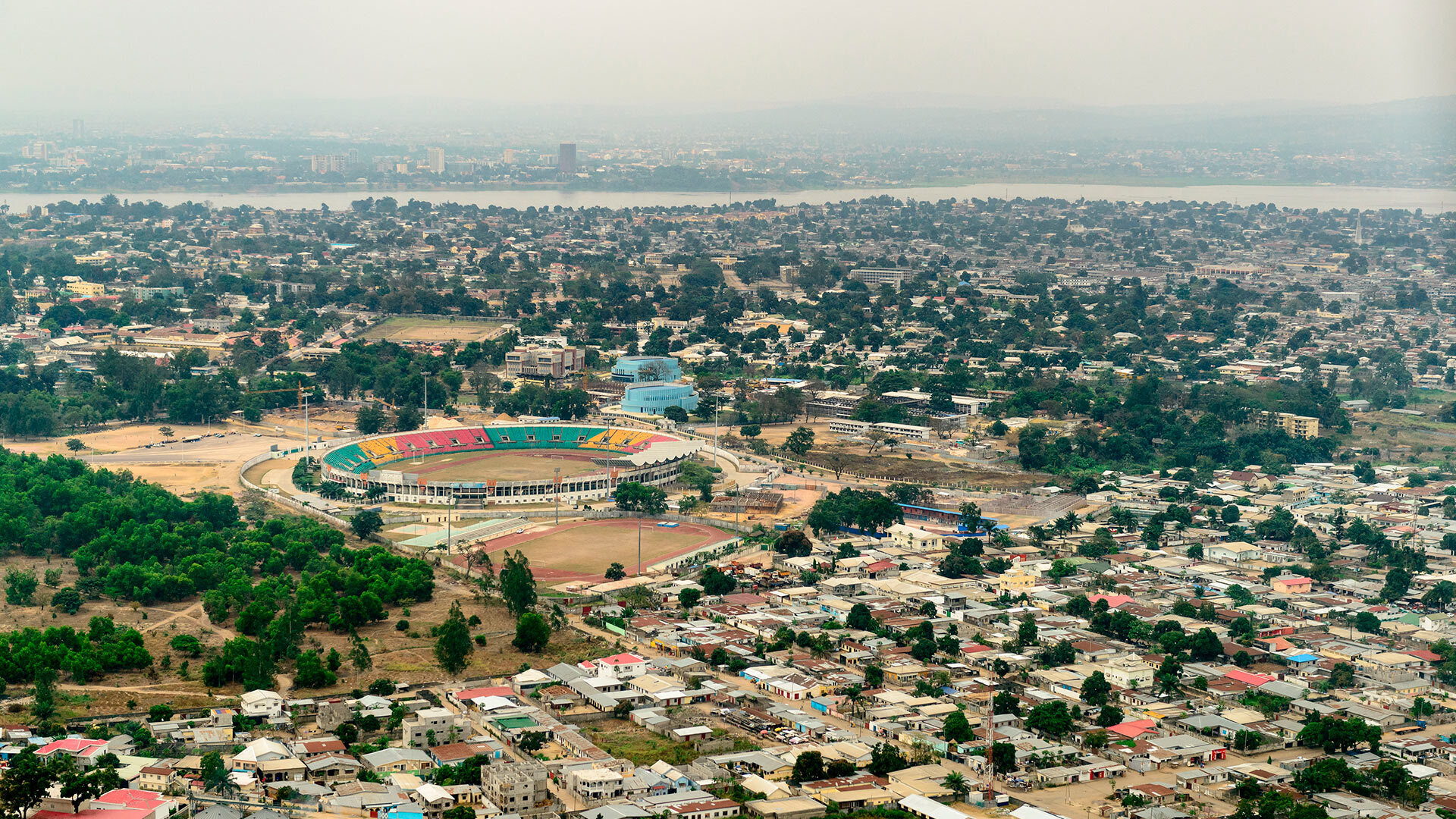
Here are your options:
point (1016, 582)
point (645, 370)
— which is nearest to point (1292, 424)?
point (1016, 582)

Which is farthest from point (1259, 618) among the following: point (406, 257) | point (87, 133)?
point (87, 133)

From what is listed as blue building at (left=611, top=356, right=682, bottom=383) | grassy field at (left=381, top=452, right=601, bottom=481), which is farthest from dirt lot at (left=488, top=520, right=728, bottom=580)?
blue building at (left=611, top=356, right=682, bottom=383)

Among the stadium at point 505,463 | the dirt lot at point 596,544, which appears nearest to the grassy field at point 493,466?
the stadium at point 505,463

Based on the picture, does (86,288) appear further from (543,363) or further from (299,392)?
(543,363)

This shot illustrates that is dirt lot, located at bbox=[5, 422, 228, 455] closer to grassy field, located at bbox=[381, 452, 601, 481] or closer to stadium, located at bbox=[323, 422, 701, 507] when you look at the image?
stadium, located at bbox=[323, 422, 701, 507]

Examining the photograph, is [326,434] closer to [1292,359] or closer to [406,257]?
[1292,359]

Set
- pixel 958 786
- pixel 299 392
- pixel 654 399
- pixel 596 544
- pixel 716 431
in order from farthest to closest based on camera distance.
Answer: pixel 299 392 < pixel 654 399 < pixel 716 431 < pixel 596 544 < pixel 958 786

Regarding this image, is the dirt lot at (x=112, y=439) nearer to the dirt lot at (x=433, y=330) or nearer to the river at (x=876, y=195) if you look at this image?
the dirt lot at (x=433, y=330)

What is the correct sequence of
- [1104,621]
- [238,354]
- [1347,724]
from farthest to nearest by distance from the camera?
[238,354], [1104,621], [1347,724]
